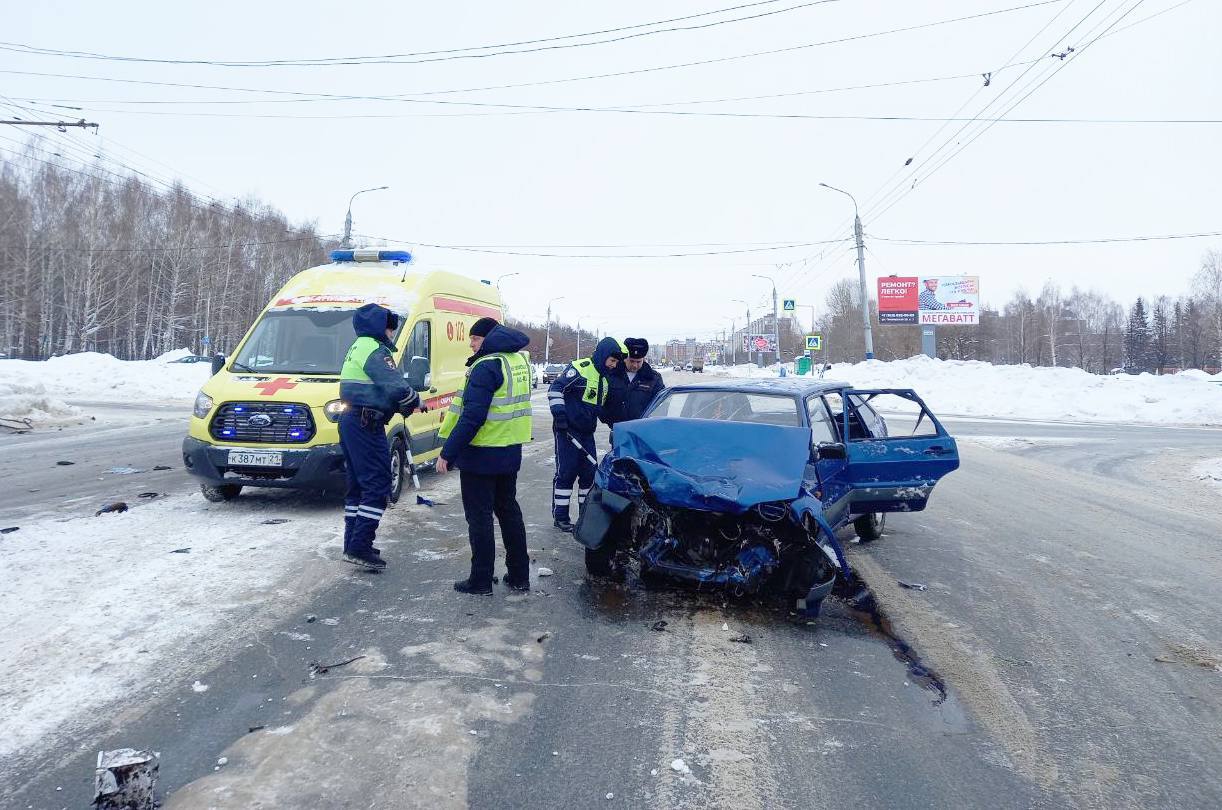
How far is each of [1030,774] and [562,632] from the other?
2456mm

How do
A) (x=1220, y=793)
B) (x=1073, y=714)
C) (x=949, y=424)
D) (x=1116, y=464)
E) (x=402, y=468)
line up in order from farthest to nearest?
(x=949, y=424) < (x=1116, y=464) < (x=402, y=468) < (x=1073, y=714) < (x=1220, y=793)

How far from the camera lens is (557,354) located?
95.4 metres

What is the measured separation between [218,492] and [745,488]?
5768mm

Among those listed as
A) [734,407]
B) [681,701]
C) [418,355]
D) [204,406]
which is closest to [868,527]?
[734,407]

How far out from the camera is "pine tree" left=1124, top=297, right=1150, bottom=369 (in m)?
96.0

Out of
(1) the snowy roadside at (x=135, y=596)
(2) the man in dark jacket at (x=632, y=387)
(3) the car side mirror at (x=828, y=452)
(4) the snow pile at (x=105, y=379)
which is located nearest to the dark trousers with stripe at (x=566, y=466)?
(2) the man in dark jacket at (x=632, y=387)

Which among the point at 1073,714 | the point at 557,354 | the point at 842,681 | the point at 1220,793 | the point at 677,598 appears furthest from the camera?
the point at 557,354

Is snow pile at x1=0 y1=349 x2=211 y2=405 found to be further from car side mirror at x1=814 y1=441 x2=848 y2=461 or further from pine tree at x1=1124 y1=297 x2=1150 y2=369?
pine tree at x1=1124 y1=297 x2=1150 y2=369

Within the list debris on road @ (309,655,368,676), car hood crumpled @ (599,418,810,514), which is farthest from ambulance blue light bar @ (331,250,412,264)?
debris on road @ (309,655,368,676)

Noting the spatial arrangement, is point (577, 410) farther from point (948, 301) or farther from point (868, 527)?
point (948, 301)

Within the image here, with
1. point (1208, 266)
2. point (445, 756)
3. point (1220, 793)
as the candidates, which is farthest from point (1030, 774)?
point (1208, 266)

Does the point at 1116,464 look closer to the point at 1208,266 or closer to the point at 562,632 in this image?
the point at 562,632

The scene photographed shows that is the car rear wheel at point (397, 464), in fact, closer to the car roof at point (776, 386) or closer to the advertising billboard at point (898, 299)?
the car roof at point (776, 386)

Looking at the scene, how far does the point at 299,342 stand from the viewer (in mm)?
8539
